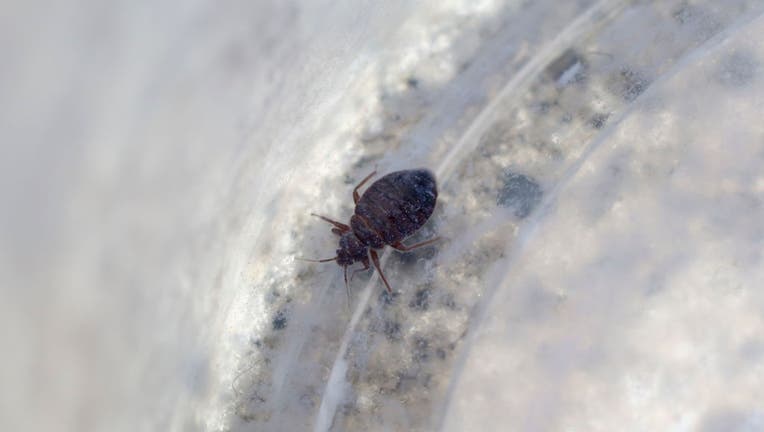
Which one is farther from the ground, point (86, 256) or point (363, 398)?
point (86, 256)

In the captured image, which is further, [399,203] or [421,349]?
[421,349]

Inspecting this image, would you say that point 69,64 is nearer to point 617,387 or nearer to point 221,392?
point 221,392

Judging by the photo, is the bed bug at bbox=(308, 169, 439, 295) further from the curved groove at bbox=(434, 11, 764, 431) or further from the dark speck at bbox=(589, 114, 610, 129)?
the dark speck at bbox=(589, 114, 610, 129)

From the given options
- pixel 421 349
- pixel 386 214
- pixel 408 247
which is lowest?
pixel 421 349

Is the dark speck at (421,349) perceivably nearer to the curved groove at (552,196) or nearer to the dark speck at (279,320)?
the curved groove at (552,196)

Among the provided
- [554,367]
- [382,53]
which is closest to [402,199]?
[382,53]

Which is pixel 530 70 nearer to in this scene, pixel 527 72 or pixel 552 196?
pixel 527 72

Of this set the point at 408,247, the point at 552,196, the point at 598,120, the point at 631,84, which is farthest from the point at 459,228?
A: the point at 631,84
